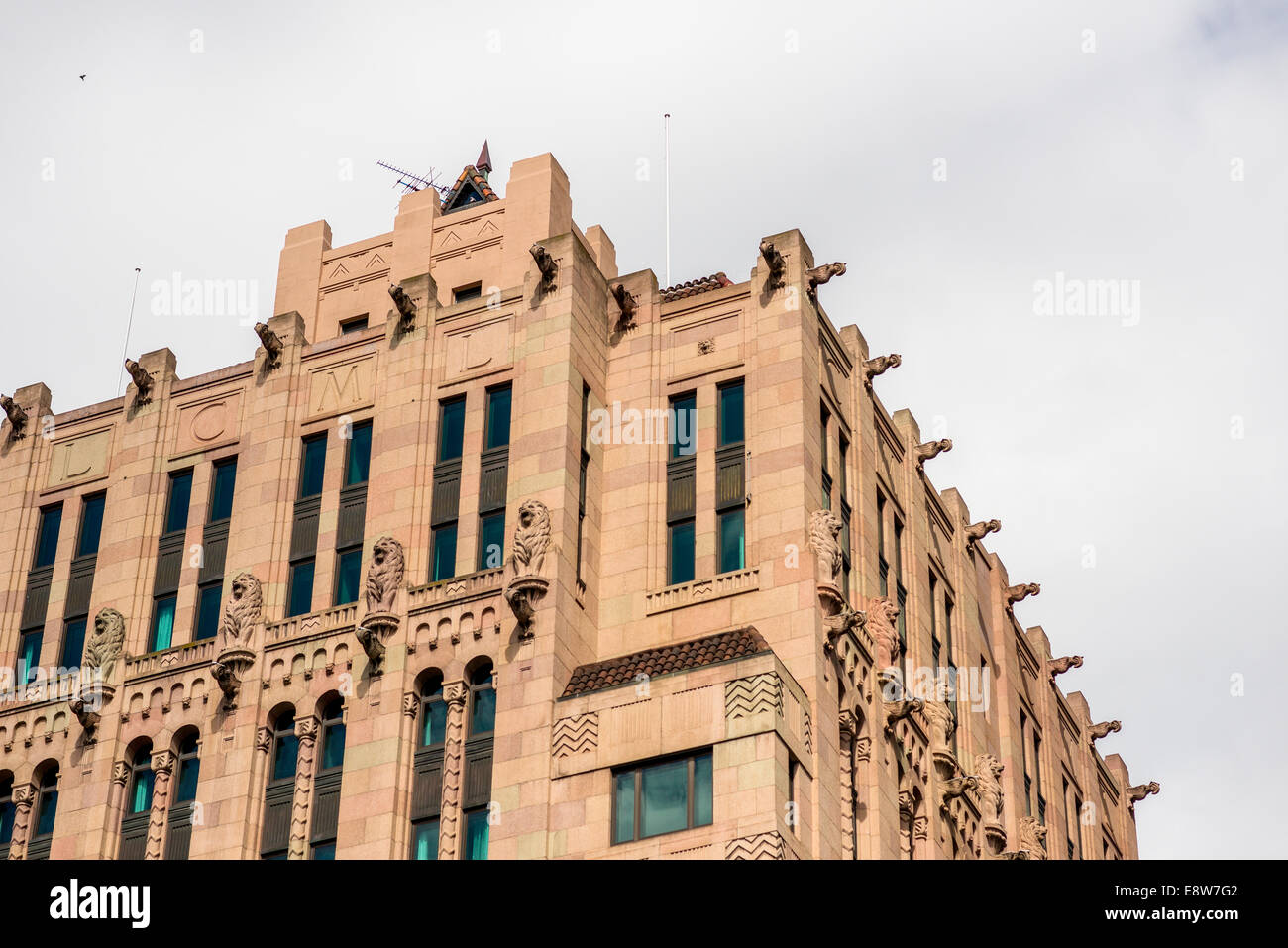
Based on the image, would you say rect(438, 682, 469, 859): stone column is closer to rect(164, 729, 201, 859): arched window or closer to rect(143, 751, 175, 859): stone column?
rect(164, 729, 201, 859): arched window

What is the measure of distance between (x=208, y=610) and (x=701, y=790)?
→ 17.9 metres

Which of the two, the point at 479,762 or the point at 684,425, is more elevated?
the point at 684,425

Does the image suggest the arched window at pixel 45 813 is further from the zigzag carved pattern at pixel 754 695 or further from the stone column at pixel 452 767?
the zigzag carved pattern at pixel 754 695

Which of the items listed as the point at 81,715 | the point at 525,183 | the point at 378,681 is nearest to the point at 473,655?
the point at 378,681

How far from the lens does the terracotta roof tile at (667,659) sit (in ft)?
191

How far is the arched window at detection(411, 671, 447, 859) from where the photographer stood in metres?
59.2

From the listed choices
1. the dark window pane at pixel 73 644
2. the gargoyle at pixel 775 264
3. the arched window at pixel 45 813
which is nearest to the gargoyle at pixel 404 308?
the gargoyle at pixel 775 264

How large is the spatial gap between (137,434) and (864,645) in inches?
917

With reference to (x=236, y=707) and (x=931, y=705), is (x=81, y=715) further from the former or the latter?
Result: (x=931, y=705)

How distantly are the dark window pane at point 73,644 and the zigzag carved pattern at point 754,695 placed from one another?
20.9 m

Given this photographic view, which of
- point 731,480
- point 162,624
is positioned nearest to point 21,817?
point 162,624

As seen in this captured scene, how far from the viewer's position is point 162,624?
6744cm

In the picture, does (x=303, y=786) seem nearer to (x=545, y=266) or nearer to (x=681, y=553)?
(x=681, y=553)

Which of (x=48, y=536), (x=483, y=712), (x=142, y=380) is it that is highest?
(x=142, y=380)
